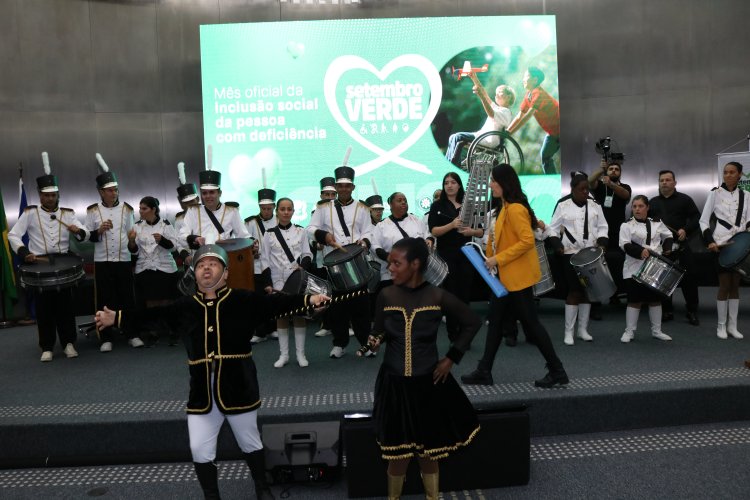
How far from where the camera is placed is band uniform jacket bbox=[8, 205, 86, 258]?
21.8 ft

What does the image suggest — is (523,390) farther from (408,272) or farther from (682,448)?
(408,272)

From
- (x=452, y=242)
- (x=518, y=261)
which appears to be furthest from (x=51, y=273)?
(x=518, y=261)

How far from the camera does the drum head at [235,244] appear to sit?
5457 millimetres

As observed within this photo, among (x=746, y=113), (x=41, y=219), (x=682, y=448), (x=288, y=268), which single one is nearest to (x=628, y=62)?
(x=746, y=113)

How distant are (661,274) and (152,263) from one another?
17.6 ft

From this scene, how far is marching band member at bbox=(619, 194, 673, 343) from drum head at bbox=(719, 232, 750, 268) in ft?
1.58

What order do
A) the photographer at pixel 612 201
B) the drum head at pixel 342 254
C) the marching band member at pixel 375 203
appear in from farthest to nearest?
the marching band member at pixel 375 203 → the photographer at pixel 612 201 → the drum head at pixel 342 254

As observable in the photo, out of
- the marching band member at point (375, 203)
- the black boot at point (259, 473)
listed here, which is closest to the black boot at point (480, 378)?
the black boot at point (259, 473)

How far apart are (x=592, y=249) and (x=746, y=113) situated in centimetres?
660

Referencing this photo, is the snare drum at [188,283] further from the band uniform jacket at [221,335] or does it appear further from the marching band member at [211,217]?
the band uniform jacket at [221,335]

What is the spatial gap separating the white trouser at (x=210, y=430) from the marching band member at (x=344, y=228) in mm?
2895

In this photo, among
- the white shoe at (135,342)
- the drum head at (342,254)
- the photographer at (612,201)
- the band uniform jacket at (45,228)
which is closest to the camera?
the drum head at (342,254)

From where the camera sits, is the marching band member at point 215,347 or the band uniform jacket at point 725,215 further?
the band uniform jacket at point 725,215

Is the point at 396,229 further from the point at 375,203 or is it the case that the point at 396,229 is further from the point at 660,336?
the point at 660,336
